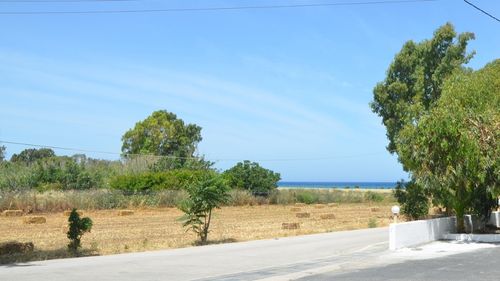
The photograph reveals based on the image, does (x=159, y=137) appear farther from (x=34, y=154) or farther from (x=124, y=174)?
(x=34, y=154)

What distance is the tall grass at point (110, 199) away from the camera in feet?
144

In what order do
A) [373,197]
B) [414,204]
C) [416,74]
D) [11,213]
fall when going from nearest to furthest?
1. [414,204]
2. [416,74]
3. [11,213]
4. [373,197]

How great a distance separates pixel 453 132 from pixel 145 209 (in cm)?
3265

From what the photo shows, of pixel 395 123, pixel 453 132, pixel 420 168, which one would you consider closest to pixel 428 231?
pixel 420 168

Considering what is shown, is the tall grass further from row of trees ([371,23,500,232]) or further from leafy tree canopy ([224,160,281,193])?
row of trees ([371,23,500,232])

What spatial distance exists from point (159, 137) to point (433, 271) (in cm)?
7268

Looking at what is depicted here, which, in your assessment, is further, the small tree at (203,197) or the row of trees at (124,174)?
the row of trees at (124,174)

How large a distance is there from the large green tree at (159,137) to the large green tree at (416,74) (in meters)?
50.8

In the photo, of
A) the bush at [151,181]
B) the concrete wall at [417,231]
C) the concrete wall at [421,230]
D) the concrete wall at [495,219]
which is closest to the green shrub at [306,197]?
the bush at [151,181]

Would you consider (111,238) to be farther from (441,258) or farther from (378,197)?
(378,197)

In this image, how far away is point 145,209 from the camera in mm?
47844

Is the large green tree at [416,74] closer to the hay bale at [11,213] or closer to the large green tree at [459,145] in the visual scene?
the large green tree at [459,145]

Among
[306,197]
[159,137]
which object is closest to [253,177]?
[306,197]

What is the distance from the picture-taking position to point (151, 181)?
57.6m
